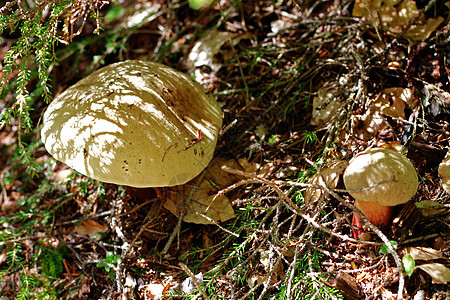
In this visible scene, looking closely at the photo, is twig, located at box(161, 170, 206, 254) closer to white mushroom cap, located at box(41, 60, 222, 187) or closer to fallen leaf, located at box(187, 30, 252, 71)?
white mushroom cap, located at box(41, 60, 222, 187)

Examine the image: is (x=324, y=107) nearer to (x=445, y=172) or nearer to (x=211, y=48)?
(x=445, y=172)

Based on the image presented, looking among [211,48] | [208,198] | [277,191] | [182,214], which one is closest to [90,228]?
[182,214]

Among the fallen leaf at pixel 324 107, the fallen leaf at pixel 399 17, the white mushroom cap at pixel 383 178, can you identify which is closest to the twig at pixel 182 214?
the fallen leaf at pixel 324 107

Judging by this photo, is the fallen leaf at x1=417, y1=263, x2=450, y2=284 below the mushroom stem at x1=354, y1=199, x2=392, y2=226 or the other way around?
below

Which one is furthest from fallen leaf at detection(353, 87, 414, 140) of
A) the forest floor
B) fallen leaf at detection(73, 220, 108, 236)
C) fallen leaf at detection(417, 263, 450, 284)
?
fallen leaf at detection(73, 220, 108, 236)

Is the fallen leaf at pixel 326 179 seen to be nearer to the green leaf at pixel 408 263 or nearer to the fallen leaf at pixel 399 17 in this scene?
the green leaf at pixel 408 263

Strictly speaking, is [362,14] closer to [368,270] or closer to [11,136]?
[368,270]
